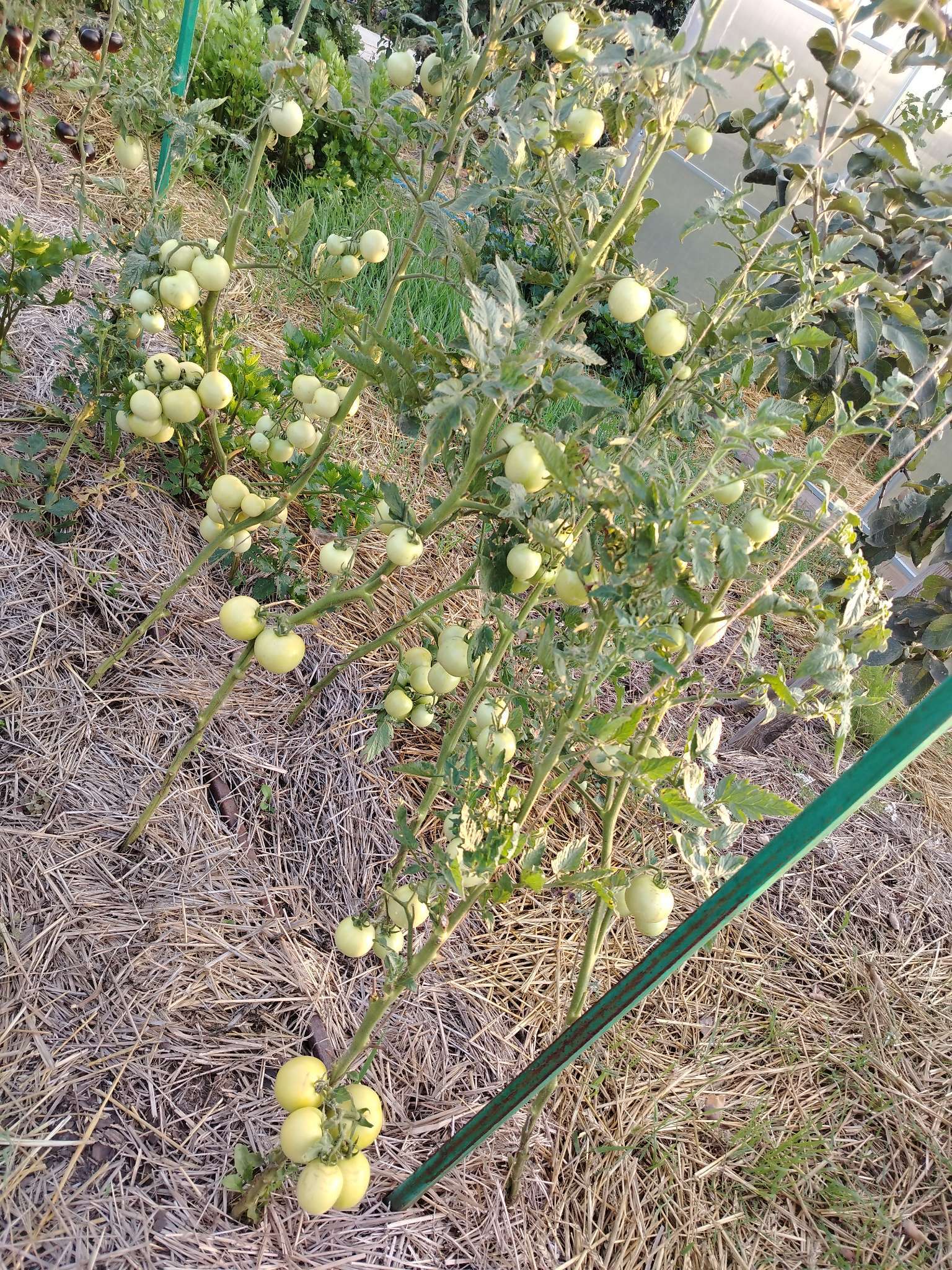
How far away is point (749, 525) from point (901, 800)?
1.81 m

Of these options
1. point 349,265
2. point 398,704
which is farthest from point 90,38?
point 398,704

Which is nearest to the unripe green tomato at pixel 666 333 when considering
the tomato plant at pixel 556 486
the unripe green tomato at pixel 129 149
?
the tomato plant at pixel 556 486

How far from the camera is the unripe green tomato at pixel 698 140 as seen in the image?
0.87 meters

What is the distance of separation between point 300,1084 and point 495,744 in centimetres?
43

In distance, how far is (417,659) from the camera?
4.01 feet

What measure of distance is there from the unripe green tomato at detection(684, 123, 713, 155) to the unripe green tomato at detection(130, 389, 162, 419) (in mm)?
897

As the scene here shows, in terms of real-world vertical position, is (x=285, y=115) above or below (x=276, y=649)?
above

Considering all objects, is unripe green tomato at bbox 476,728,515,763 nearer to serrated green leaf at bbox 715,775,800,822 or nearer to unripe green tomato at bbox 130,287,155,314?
serrated green leaf at bbox 715,775,800,822

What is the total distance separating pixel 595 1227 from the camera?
49.6 inches

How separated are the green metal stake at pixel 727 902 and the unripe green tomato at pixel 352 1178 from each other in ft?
0.46

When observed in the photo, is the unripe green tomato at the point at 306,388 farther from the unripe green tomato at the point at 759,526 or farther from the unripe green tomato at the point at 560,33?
the unripe green tomato at the point at 759,526

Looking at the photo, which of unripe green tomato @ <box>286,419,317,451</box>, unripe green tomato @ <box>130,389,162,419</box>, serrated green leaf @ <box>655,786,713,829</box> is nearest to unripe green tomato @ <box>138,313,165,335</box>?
unripe green tomato @ <box>130,389,162,419</box>

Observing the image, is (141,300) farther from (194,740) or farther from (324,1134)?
(324,1134)

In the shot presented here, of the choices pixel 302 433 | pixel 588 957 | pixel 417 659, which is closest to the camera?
pixel 588 957
